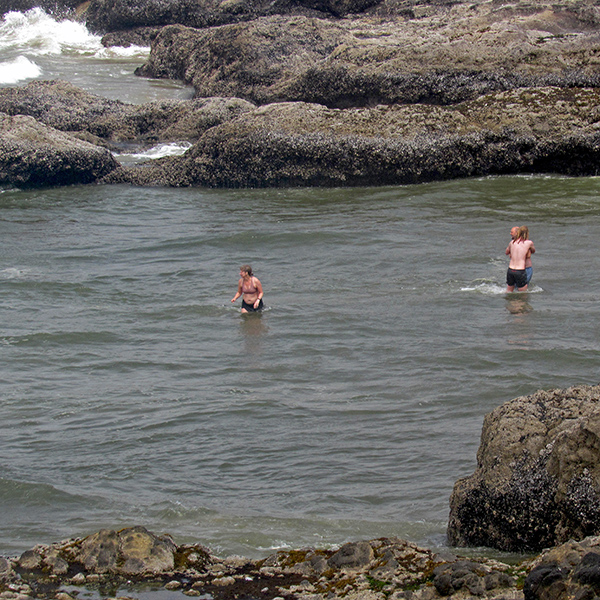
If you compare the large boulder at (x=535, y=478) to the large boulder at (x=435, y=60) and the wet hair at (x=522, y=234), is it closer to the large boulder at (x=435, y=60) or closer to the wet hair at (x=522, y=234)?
the wet hair at (x=522, y=234)

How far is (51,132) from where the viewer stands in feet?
66.5

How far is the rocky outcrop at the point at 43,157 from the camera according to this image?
1956cm

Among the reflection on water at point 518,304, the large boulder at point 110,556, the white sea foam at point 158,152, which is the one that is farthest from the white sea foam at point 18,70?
the large boulder at point 110,556

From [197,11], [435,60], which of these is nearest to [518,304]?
[435,60]

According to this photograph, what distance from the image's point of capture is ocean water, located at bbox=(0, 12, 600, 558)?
21.0ft

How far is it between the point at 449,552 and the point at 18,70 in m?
33.3

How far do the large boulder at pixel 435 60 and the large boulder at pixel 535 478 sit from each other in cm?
1584

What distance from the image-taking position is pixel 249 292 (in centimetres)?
1171

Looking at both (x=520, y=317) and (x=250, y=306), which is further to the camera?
(x=250, y=306)

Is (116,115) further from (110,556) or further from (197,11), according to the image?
(110,556)

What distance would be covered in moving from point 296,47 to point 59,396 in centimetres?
2006

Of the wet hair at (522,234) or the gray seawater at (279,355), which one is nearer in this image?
the gray seawater at (279,355)

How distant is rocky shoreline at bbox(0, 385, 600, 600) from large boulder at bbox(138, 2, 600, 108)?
52.4 ft

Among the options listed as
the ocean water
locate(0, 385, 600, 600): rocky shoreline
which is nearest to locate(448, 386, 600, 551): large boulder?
locate(0, 385, 600, 600): rocky shoreline
